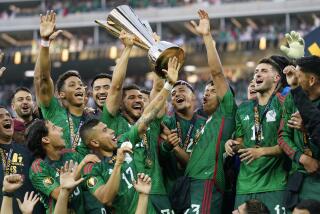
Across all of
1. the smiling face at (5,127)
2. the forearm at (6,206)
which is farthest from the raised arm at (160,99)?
the smiling face at (5,127)

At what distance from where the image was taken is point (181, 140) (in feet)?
26.8

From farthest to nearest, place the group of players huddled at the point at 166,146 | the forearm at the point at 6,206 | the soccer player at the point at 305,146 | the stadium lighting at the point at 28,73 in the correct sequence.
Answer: the stadium lighting at the point at 28,73 → the forearm at the point at 6,206 → the group of players huddled at the point at 166,146 → the soccer player at the point at 305,146

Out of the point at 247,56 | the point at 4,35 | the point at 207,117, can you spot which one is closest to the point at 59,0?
the point at 4,35

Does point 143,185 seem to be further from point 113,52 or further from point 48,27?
point 113,52

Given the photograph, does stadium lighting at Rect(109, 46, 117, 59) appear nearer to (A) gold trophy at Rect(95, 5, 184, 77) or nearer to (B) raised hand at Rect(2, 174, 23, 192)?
(A) gold trophy at Rect(95, 5, 184, 77)

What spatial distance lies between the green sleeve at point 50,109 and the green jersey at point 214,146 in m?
1.50

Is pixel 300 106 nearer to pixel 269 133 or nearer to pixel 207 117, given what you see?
pixel 269 133

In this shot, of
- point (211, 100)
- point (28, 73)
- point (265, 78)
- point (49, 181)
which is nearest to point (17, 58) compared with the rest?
point (28, 73)

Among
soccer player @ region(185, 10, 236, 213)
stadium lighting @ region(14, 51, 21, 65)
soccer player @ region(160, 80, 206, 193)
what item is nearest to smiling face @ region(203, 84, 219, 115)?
soccer player @ region(160, 80, 206, 193)

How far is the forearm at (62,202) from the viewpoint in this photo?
6926 mm

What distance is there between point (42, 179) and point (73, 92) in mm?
1153

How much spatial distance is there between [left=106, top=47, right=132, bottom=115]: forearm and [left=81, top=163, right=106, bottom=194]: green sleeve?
609 mm

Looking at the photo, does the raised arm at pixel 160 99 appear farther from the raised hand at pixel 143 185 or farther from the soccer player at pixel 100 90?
the soccer player at pixel 100 90

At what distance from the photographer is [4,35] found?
1919 inches
